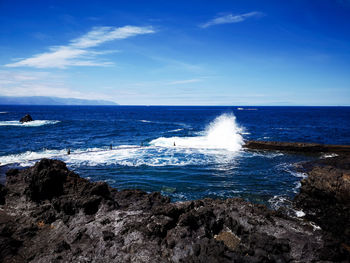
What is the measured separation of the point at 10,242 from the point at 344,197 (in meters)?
17.7

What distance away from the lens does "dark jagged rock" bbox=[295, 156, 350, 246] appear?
11.7 metres

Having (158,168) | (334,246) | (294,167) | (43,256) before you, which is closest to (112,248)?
(43,256)

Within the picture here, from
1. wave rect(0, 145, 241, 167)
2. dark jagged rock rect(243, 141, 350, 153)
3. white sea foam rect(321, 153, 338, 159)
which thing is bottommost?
wave rect(0, 145, 241, 167)

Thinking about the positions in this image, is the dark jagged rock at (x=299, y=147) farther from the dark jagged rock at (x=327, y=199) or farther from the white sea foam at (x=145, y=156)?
the dark jagged rock at (x=327, y=199)

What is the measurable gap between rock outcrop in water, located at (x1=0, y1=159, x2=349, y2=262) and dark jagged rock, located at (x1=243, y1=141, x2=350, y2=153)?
2425 centimetres

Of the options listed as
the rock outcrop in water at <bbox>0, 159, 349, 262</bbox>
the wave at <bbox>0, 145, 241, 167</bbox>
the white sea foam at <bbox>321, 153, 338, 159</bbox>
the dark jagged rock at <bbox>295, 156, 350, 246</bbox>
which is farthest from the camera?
the white sea foam at <bbox>321, 153, 338, 159</bbox>

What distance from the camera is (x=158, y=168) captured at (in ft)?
78.4

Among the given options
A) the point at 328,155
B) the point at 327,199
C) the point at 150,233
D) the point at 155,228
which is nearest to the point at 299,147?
the point at 328,155

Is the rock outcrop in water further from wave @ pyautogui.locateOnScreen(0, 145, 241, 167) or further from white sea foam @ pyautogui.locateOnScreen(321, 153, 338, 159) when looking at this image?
white sea foam @ pyautogui.locateOnScreen(321, 153, 338, 159)

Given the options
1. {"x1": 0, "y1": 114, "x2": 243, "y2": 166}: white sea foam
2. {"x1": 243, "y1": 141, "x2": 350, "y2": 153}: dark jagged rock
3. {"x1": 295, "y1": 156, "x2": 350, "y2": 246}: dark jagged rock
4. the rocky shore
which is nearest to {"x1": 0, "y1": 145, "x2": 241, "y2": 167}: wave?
{"x1": 0, "y1": 114, "x2": 243, "y2": 166}: white sea foam

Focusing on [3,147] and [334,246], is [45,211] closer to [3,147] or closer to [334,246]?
[334,246]

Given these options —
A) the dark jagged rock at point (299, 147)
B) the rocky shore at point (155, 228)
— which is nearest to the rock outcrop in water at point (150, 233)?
the rocky shore at point (155, 228)

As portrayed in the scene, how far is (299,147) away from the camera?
3136cm

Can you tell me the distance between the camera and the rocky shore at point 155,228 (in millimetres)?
7938
